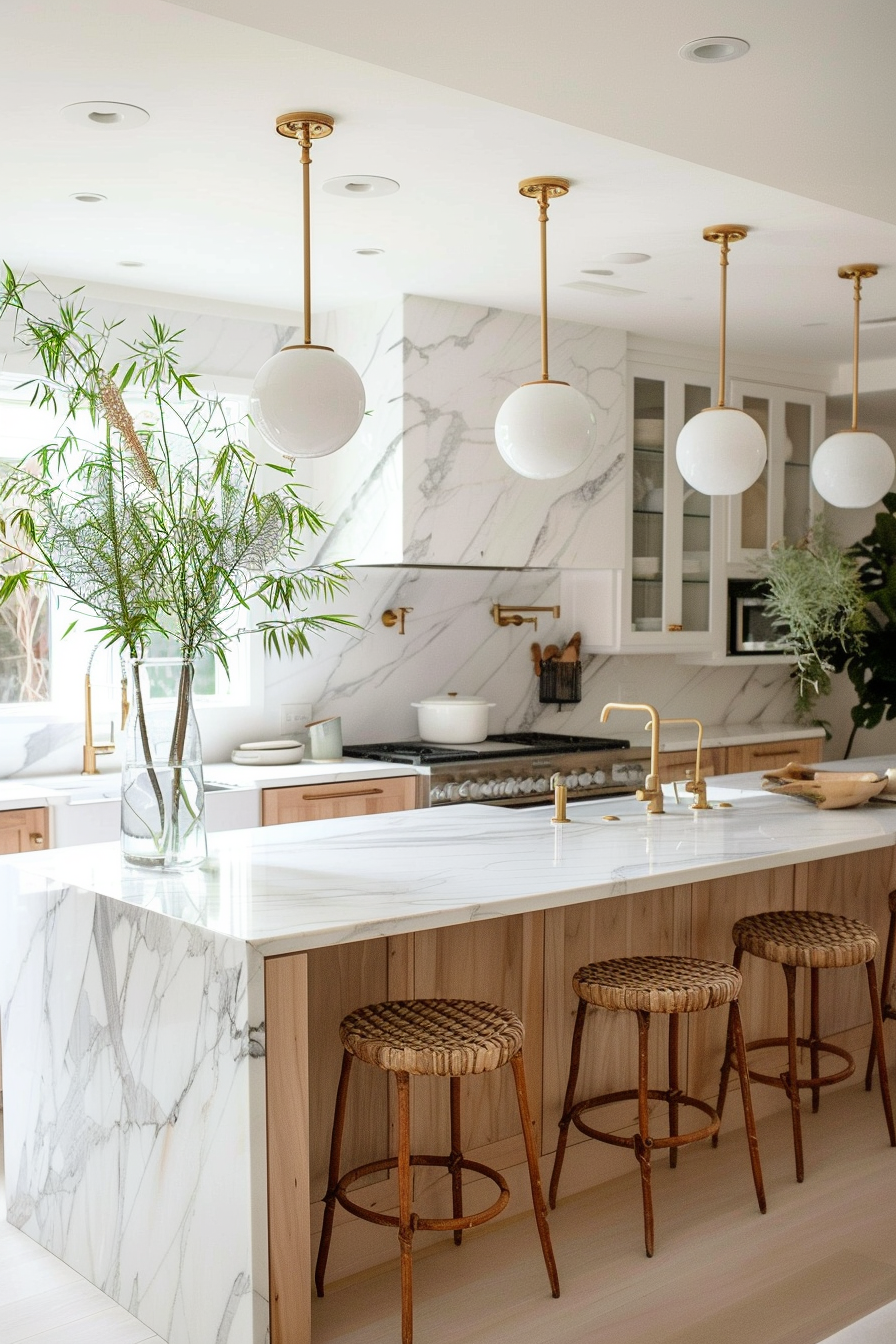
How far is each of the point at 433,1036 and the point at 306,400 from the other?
4.30 feet

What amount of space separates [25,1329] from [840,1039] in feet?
8.29

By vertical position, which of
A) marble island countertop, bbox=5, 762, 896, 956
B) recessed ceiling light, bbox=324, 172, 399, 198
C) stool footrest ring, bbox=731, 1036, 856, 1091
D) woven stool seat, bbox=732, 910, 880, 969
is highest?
recessed ceiling light, bbox=324, 172, 399, 198

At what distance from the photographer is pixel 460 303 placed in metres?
4.81

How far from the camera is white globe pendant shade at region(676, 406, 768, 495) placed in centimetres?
353

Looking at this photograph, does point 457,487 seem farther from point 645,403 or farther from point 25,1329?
point 25,1329

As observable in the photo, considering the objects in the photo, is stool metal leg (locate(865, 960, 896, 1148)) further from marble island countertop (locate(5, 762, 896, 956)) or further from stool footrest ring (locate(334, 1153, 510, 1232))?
stool footrest ring (locate(334, 1153, 510, 1232))

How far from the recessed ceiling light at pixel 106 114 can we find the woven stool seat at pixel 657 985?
2146mm

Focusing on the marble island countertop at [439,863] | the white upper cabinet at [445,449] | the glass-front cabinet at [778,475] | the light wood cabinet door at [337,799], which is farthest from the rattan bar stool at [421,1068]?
the glass-front cabinet at [778,475]

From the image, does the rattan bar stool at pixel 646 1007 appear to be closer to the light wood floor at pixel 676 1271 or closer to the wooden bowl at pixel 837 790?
the light wood floor at pixel 676 1271

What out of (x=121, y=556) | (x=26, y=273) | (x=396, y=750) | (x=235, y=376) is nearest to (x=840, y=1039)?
(x=396, y=750)

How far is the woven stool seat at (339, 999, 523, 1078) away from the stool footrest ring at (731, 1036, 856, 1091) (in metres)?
1.00

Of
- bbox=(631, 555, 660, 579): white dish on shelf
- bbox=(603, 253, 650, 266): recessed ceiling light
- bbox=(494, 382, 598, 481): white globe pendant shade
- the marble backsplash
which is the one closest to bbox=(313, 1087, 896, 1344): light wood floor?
bbox=(494, 382, 598, 481): white globe pendant shade

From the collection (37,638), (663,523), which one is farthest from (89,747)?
(663,523)

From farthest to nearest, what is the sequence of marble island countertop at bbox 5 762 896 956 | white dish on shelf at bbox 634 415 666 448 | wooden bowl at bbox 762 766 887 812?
white dish on shelf at bbox 634 415 666 448 < wooden bowl at bbox 762 766 887 812 < marble island countertop at bbox 5 762 896 956
